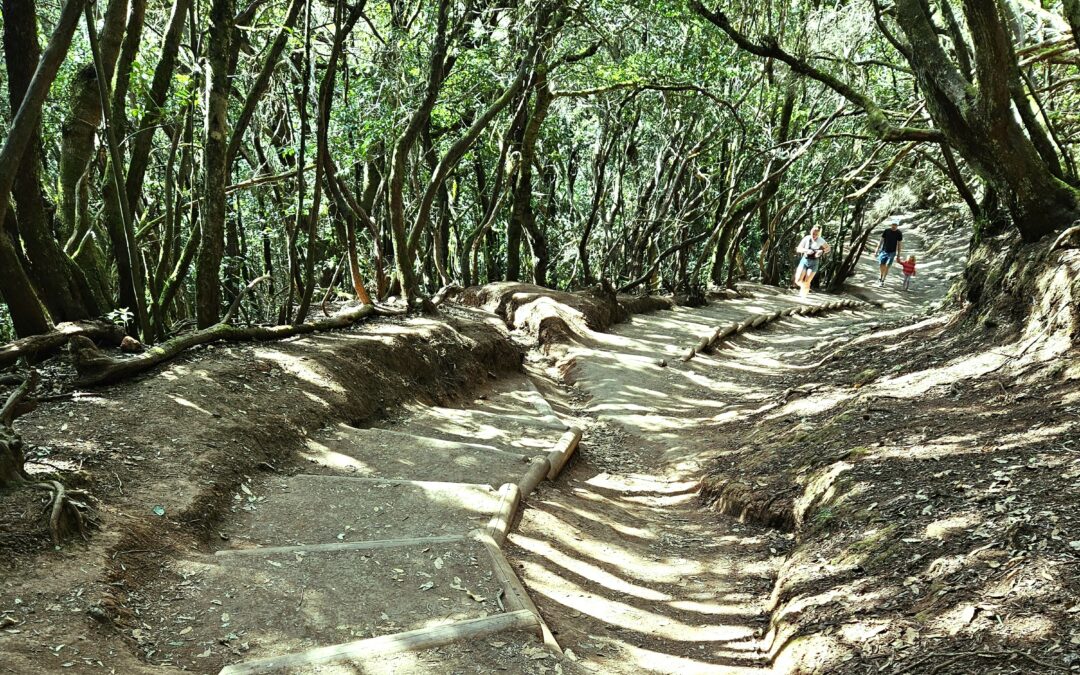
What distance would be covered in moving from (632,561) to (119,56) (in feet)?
19.8

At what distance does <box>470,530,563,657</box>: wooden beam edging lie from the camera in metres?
3.79

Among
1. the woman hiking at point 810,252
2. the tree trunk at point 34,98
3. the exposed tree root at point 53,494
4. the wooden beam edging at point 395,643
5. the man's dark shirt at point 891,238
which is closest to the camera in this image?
the wooden beam edging at point 395,643

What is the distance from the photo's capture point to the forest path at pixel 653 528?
4.48 metres

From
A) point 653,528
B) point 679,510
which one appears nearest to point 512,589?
point 653,528

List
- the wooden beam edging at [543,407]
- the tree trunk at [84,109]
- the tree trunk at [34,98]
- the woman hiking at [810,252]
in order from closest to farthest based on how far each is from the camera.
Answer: the tree trunk at [34,98] < the tree trunk at [84,109] < the wooden beam edging at [543,407] < the woman hiking at [810,252]

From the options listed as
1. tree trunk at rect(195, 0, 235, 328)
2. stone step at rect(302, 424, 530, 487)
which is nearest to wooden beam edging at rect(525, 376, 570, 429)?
stone step at rect(302, 424, 530, 487)

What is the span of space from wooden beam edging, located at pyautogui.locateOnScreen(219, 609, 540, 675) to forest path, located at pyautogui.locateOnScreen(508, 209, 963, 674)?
2.02 feet

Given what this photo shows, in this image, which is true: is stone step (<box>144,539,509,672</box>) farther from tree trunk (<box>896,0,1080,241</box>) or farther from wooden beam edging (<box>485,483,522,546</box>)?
tree trunk (<box>896,0,1080,241</box>)

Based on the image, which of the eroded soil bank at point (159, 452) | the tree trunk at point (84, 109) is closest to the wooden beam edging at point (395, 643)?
the eroded soil bank at point (159, 452)

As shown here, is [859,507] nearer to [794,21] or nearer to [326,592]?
[326,592]

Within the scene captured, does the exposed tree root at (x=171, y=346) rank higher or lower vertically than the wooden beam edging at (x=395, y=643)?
higher

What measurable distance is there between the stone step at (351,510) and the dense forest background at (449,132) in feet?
8.01

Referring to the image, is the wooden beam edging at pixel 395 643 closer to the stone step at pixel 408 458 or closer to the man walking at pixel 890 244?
the stone step at pixel 408 458

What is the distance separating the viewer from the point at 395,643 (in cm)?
339
